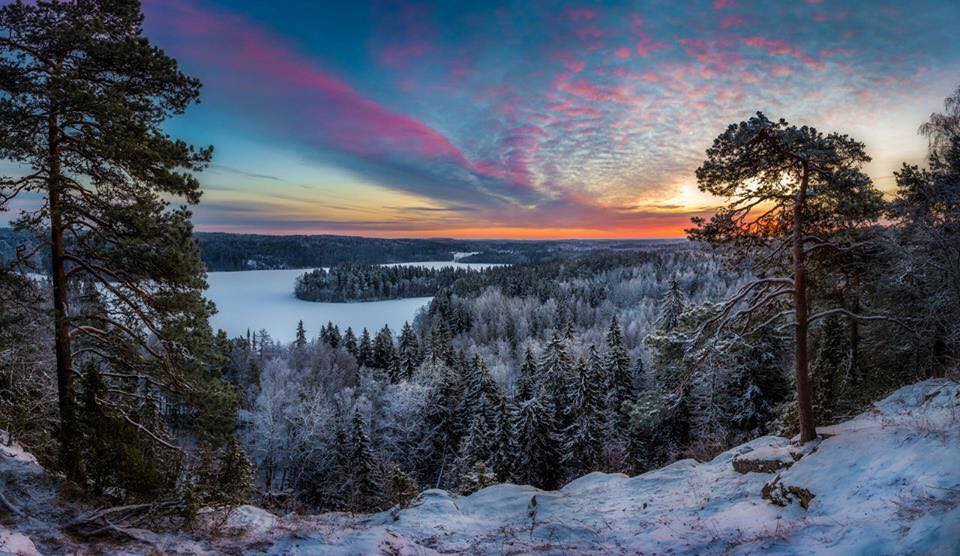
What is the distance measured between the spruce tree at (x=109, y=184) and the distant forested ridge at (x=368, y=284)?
151 meters

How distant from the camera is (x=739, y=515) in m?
8.51

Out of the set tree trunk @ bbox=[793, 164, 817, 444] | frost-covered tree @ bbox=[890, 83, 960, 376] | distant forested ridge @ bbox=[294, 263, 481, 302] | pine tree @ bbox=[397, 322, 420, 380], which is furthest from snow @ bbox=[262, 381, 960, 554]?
distant forested ridge @ bbox=[294, 263, 481, 302]

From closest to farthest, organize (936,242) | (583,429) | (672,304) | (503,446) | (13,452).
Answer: (13,452), (936,242), (503,446), (583,429), (672,304)

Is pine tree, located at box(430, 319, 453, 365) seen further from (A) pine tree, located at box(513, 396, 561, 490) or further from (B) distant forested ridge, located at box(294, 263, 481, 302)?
(B) distant forested ridge, located at box(294, 263, 481, 302)

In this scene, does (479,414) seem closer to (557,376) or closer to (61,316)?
(557,376)

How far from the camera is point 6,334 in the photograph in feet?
22.6

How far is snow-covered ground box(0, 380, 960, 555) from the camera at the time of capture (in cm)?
609

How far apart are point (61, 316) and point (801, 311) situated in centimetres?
1467

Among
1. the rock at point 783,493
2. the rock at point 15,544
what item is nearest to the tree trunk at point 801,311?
the rock at point 783,493

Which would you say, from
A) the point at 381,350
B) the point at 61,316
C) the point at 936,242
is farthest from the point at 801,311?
the point at 381,350

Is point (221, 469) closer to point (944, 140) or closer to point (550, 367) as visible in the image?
point (944, 140)

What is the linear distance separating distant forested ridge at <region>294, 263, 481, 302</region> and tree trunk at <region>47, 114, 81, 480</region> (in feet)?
499

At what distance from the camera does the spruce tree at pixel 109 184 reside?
6586 millimetres

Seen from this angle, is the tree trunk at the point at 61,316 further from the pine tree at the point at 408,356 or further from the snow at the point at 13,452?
the pine tree at the point at 408,356
